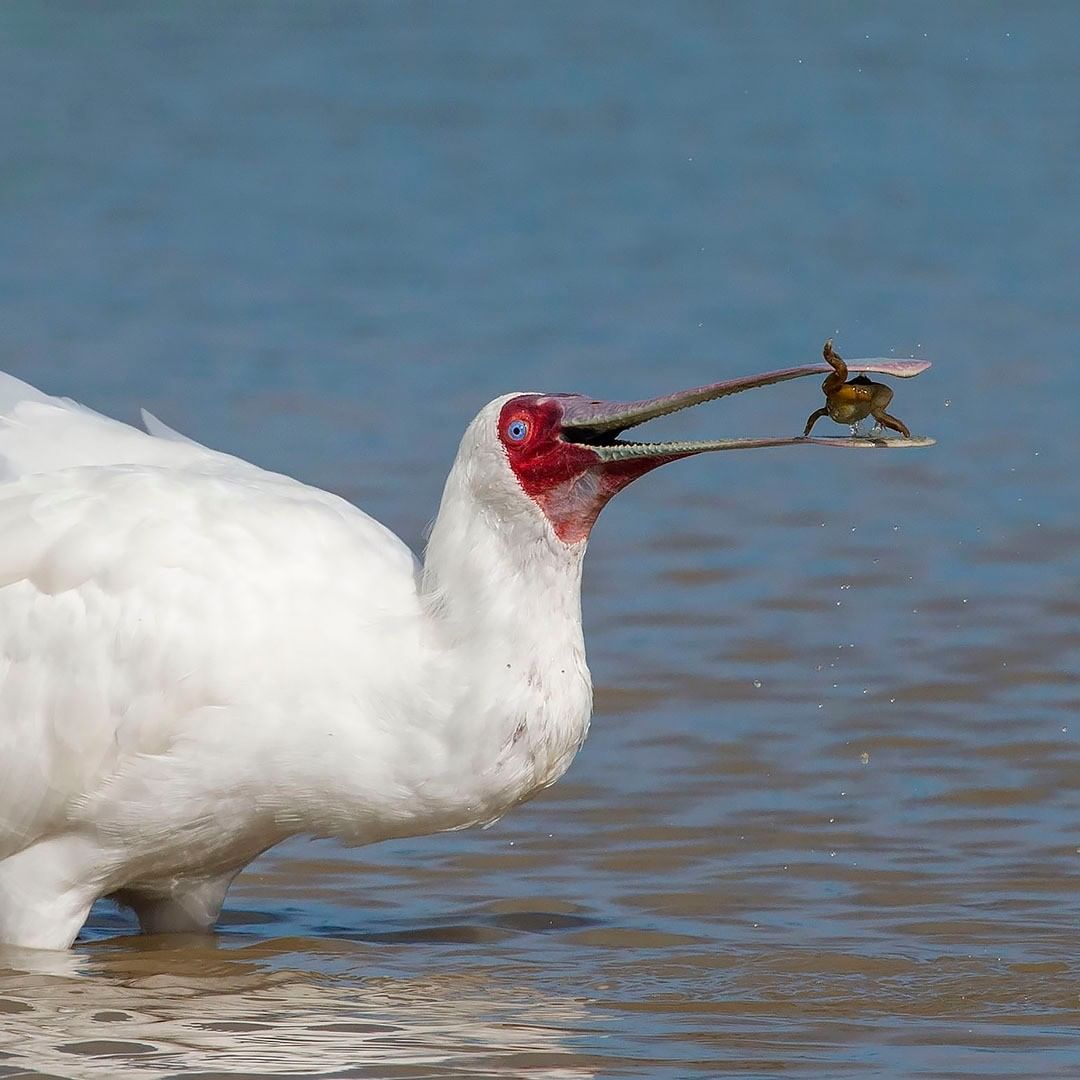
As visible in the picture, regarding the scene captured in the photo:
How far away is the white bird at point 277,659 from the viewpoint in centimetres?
806

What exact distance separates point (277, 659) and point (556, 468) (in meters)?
0.97

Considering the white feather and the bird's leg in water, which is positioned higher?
the white feather

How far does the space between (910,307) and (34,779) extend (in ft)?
38.1

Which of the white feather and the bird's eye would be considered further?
the bird's eye

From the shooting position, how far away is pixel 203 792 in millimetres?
8102

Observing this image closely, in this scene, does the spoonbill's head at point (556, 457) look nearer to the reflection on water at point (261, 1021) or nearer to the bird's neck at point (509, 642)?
the bird's neck at point (509, 642)

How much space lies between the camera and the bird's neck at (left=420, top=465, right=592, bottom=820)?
8.09 metres

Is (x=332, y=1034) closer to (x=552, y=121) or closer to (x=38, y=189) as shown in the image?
(x=38, y=189)

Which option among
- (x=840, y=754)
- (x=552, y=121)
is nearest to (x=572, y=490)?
(x=840, y=754)

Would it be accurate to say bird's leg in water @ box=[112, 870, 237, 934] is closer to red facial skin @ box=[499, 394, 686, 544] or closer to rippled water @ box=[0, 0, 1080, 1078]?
rippled water @ box=[0, 0, 1080, 1078]

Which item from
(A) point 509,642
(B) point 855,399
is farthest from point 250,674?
(B) point 855,399

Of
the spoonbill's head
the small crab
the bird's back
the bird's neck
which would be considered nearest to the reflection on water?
the bird's back

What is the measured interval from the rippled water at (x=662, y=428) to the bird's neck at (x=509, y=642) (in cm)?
71

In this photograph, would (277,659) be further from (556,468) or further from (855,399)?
(855,399)
